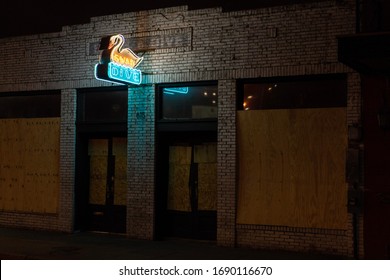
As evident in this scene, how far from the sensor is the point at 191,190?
12453mm

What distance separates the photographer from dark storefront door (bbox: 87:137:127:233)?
523 inches

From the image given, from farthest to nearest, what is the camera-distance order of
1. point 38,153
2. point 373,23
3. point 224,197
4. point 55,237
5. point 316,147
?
point 38,153
point 55,237
point 224,197
point 316,147
point 373,23

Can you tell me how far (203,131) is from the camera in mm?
12102

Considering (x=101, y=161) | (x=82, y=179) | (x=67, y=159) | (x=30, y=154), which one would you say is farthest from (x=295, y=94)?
(x=30, y=154)

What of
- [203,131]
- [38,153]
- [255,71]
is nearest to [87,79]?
[38,153]

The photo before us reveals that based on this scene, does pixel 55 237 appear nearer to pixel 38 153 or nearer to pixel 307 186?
pixel 38 153

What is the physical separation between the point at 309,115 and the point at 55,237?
6.56 meters

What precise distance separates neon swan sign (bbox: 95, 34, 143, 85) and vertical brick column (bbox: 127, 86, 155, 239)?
Result: 58 centimetres

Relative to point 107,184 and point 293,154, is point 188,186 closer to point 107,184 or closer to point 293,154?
point 107,184

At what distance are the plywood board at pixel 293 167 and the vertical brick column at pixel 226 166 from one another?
0.17 meters

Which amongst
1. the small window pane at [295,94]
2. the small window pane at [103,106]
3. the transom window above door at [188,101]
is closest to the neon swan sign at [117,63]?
the transom window above door at [188,101]

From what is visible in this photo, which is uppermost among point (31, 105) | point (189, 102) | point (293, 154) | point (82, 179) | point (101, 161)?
point (31, 105)

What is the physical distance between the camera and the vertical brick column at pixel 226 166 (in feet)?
37.7

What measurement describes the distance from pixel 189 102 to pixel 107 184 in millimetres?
3081
